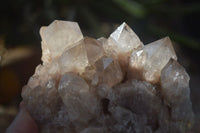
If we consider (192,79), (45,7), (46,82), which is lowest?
(192,79)

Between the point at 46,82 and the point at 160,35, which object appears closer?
the point at 46,82

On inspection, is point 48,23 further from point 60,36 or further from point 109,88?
point 109,88

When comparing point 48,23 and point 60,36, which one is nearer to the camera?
point 60,36

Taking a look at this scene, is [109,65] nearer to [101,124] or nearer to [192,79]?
[101,124]

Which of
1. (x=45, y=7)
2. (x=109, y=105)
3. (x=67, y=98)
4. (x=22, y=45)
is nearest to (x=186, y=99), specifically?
(x=109, y=105)

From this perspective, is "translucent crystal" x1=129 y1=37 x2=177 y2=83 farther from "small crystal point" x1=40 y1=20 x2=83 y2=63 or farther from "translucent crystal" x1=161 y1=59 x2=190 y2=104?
"small crystal point" x1=40 y1=20 x2=83 y2=63

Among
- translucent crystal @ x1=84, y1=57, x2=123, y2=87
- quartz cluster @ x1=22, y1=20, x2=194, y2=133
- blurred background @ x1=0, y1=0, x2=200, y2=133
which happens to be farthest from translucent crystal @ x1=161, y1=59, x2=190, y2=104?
blurred background @ x1=0, y1=0, x2=200, y2=133

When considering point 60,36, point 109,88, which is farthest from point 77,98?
point 60,36
